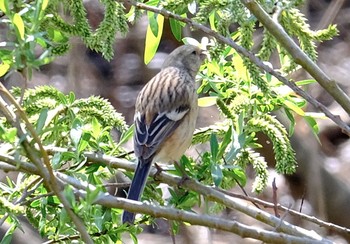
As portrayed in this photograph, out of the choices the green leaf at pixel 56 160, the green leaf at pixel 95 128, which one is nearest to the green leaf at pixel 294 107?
the green leaf at pixel 95 128

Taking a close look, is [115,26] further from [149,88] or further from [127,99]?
[127,99]

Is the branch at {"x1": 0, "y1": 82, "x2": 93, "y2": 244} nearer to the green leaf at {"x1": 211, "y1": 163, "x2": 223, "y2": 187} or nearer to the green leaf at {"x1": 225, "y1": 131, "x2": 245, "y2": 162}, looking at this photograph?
the green leaf at {"x1": 211, "y1": 163, "x2": 223, "y2": 187}

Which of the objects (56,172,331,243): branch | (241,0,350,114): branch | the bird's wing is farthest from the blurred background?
(56,172,331,243): branch

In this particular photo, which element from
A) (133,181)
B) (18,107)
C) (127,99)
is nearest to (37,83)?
(127,99)

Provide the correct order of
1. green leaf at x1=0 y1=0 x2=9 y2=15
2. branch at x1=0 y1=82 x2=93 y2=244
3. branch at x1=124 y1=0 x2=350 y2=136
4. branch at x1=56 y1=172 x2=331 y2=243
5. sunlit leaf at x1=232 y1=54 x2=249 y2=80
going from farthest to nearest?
1. sunlit leaf at x1=232 y1=54 x2=249 y2=80
2. branch at x1=124 y1=0 x2=350 y2=136
3. branch at x1=56 y1=172 x2=331 y2=243
4. green leaf at x1=0 y1=0 x2=9 y2=15
5. branch at x1=0 y1=82 x2=93 y2=244

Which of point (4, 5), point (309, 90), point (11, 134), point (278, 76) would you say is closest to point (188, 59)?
point (278, 76)

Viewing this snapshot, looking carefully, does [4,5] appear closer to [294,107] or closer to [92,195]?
[92,195]

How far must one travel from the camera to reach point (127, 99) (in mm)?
8180

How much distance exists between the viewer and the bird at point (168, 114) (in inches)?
142

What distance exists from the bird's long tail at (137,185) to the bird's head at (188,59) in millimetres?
936

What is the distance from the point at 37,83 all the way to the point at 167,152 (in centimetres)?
433

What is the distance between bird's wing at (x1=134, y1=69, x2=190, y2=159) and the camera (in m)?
3.69

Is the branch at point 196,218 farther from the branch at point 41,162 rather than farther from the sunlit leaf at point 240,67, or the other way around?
the sunlit leaf at point 240,67

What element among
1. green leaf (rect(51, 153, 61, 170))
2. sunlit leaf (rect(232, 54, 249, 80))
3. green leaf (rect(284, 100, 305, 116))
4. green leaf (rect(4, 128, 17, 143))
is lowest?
green leaf (rect(51, 153, 61, 170))
